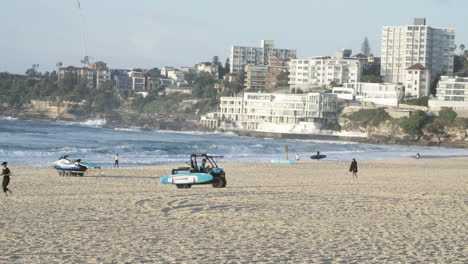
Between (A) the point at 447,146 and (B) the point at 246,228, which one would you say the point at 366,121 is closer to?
(A) the point at 447,146

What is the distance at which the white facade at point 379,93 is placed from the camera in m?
121

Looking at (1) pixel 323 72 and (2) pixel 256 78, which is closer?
(1) pixel 323 72

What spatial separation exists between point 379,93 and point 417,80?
26.9ft

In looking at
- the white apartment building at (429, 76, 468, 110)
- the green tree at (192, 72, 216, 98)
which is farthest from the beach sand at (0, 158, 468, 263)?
the green tree at (192, 72, 216, 98)

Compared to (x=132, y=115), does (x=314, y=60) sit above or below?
above

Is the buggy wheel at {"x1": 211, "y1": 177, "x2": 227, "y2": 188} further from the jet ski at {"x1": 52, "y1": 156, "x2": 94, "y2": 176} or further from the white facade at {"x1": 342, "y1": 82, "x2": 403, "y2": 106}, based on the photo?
the white facade at {"x1": 342, "y1": 82, "x2": 403, "y2": 106}

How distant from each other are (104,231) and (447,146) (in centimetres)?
8461

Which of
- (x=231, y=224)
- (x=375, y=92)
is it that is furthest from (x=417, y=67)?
(x=231, y=224)

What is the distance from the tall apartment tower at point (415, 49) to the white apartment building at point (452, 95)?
68.7ft

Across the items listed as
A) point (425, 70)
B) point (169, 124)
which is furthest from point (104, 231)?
point (169, 124)

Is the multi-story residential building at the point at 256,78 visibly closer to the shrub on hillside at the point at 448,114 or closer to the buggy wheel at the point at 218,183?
the shrub on hillside at the point at 448,114

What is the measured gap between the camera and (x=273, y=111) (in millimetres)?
129500

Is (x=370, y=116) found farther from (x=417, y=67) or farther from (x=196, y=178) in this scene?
(x=196, y=178)

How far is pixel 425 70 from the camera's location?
125000 millimetres
